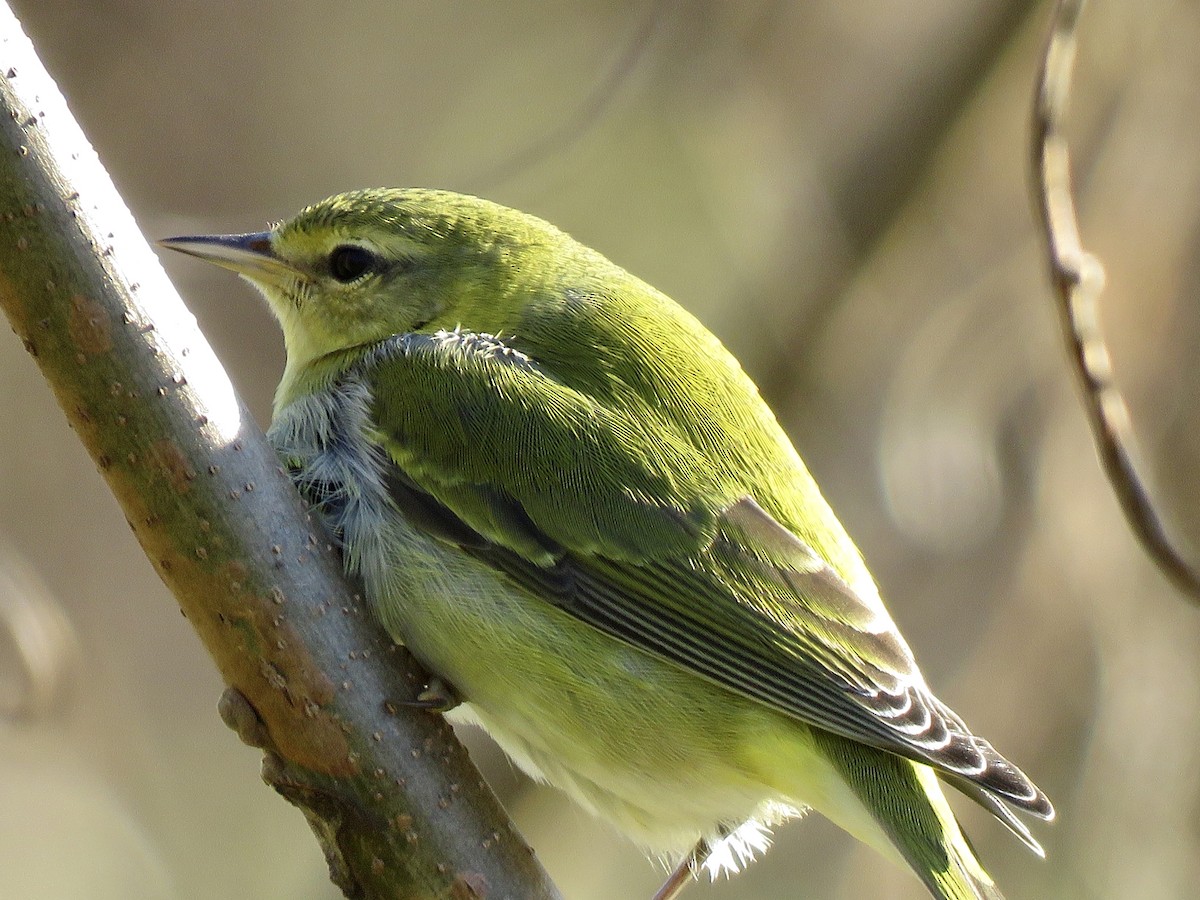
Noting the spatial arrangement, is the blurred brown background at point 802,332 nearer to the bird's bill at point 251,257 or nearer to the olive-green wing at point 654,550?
the olive-green wing at point 654,550

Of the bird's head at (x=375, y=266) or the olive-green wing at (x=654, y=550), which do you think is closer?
the olive-green wing at (x=654, y=550)

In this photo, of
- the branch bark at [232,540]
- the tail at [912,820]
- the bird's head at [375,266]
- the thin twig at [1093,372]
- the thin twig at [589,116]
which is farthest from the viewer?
the thin twig at [589,116]

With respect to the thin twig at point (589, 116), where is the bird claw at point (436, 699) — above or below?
below

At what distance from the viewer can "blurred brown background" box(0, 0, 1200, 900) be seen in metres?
4.86

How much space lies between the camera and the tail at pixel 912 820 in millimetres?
2824

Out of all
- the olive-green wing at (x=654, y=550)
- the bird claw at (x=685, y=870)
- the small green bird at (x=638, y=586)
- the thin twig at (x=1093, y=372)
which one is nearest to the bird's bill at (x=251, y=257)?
the small green bird at (x=638, y=586)

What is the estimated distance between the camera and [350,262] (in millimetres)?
3816

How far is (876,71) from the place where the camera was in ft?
19.5

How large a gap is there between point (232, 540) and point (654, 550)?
1058mm

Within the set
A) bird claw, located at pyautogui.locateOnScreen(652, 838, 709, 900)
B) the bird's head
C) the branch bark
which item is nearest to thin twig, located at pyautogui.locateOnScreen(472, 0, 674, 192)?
the bird's head

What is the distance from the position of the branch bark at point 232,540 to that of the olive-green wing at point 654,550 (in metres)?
0.54

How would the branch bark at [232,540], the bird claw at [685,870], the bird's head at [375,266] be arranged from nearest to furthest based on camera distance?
the branch bark at [232,540], the bird claw at [685,870], the bird's head at [375,266]

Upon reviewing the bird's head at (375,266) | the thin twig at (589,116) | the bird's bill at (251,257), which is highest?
the thin twig at (589,116)

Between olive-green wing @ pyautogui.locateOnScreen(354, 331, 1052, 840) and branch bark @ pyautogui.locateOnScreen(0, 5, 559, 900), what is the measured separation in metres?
0.54
